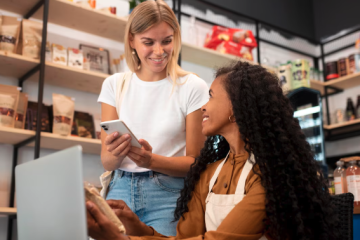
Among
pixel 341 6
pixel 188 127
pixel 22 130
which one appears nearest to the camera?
pixel 188 127

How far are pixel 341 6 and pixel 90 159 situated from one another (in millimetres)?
3602

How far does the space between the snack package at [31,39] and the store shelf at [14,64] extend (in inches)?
2.2

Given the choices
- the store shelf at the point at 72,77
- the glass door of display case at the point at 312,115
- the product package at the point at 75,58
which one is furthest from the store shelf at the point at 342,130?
the product package at the point at 75,58

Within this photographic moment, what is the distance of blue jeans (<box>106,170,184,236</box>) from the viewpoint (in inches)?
58.7

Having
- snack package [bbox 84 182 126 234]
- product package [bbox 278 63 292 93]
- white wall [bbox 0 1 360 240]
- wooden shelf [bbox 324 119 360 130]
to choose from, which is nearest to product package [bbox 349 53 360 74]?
wooden shelf [bbox 324 119 360 130]

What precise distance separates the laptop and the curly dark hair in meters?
0.60

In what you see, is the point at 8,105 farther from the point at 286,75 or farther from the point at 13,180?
the point at 286,75

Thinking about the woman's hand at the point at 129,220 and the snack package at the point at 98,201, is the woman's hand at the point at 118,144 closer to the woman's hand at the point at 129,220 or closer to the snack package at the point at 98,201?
the woman's hand at the point at 129,220

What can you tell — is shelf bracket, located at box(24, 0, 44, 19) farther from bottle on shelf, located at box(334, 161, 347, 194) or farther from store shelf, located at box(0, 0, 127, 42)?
bottle on shelf, located at box(334, 161, 347, 194)

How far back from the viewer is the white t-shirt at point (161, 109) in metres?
1.61

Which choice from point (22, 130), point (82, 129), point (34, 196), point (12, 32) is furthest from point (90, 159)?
point (34, 196)

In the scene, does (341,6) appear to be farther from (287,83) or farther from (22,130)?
Result: (22,130)

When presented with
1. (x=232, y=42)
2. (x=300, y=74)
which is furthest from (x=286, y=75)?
(x=232, y=42)

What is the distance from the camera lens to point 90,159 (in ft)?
9.86
